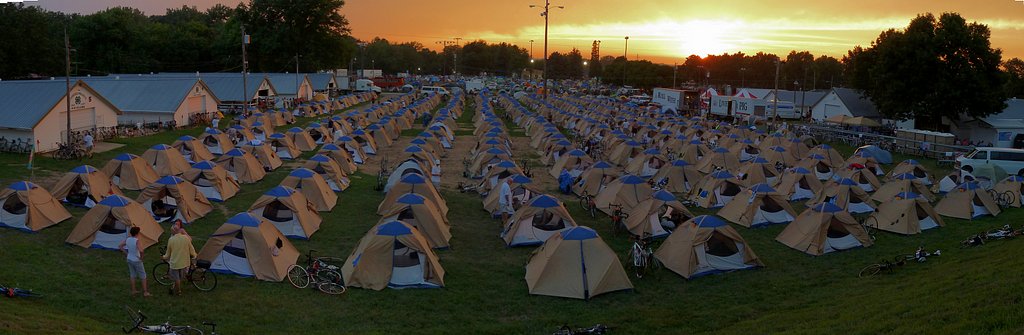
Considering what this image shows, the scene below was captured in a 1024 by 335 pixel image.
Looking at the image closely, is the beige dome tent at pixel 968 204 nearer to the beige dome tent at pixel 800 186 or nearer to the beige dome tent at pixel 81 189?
the beige dome tent at pixel 800 186

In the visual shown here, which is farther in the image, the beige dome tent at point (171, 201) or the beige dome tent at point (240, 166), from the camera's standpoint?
the beige dome tent at point (240, 166)

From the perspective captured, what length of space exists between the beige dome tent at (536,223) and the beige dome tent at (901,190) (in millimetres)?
11713

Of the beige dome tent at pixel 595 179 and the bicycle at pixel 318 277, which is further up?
the beige dome tent at pixel 595 179

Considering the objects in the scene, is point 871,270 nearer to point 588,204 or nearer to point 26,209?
point 588,204

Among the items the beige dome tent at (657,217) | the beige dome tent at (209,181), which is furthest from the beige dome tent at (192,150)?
the beige dome tent at (657,217)

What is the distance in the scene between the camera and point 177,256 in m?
11.6

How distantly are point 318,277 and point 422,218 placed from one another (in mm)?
3689

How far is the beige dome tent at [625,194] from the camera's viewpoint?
19.8 m

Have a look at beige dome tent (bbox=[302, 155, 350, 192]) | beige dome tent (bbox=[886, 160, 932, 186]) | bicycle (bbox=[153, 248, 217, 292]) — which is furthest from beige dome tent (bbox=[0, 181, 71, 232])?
beige dome tent (bbox=[886, 160, 932, 186])

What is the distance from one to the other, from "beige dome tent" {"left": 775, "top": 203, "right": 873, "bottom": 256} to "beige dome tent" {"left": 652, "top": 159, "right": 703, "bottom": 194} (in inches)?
292

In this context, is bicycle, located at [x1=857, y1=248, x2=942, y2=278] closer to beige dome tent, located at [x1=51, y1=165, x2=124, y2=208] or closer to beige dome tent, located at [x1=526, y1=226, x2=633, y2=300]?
beige dome tent, located at [x1=526, y1=226, x2=633, y2=300]

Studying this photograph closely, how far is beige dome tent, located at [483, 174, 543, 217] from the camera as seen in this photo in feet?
63.8

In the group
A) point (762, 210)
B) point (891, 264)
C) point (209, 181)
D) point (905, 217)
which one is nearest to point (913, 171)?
point (905, 217)

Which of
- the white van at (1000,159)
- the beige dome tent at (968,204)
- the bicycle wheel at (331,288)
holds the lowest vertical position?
the bicycle wheel at (331,288)
